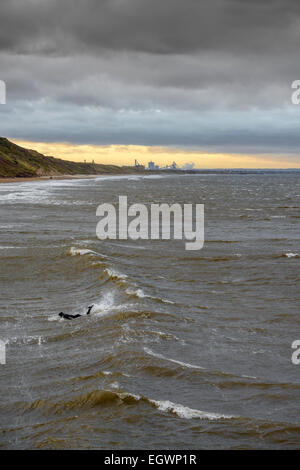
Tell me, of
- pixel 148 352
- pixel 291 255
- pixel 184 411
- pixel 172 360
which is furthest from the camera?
pixel 291 255

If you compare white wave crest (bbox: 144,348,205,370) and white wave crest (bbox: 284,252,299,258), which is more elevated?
white wave crest (bbox: 284,252,299,258)

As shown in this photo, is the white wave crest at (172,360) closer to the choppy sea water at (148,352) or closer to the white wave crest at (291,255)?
the choppy sea water at (148,352)

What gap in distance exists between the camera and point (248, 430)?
9000 mm

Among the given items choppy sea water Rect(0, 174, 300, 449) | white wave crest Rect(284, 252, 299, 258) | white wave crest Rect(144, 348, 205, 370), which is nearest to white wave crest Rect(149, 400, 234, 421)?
choppy sea water Rect(0, 174, 300, 449)

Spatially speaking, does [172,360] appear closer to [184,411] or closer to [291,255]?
[184,411]

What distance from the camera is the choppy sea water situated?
356 inches

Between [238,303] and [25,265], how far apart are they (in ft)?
37.2

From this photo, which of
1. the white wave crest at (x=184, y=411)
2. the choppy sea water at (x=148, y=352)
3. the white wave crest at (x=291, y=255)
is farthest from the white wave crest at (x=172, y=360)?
the white wave crest at (x=291, y=255)

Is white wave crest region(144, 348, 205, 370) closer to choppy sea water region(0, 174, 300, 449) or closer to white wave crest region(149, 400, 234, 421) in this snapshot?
choppy sea water region(0, 174, 300, 449)

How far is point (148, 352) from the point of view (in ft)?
41.6

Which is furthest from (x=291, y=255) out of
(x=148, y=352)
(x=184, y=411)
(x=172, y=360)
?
(x=184, y=411)

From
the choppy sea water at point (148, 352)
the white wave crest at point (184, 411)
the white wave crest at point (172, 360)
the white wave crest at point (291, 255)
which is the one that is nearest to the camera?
the choppy sea water at point (148, 352)

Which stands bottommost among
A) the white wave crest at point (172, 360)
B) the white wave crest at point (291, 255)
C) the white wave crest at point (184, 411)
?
the white wave crest at point (184, 411)

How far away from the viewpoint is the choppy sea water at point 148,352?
9.03 metres
